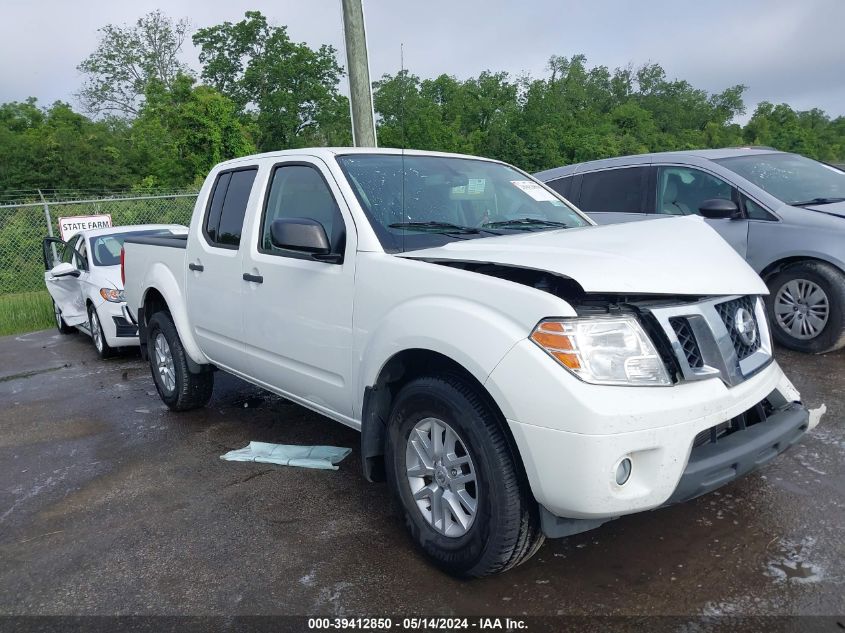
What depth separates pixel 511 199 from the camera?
4.09m

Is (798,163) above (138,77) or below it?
below

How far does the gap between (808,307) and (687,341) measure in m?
3.94

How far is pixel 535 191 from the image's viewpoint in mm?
4312

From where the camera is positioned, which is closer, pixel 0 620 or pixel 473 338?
pixel 473 338

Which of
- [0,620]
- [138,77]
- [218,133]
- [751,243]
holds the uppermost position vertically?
[138,77]

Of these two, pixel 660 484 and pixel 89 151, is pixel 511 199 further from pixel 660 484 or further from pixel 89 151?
pixel 89 151

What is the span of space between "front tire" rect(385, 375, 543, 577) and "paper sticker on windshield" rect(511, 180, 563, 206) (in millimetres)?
1815

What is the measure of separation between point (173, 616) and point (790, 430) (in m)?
2.68

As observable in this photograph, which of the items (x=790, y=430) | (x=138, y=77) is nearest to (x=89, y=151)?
(x=138, y=77)

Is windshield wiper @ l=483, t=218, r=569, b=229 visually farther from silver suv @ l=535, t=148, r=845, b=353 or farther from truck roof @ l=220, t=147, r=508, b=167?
silver suv @ l=535, t=148, r=845, b=353

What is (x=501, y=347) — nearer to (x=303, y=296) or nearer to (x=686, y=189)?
(x=303, y=296)

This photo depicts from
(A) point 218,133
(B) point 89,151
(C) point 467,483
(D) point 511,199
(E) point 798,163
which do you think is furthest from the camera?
(B) point 89,151

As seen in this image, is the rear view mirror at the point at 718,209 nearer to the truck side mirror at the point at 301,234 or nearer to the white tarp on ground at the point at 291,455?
the white tarp on ground at the point at 291,455

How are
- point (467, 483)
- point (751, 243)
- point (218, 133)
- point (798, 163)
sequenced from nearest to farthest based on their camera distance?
point (467, 483) < point (751, 243) < point (798, 163) < point (218, 133)
